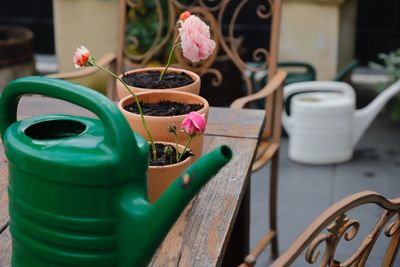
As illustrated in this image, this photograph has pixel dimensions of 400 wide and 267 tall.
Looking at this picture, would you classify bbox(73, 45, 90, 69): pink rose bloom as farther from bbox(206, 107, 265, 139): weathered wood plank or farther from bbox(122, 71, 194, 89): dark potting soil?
bbox(206, 107, 265, 139): weathered wood plank

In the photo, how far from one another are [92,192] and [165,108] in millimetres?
559

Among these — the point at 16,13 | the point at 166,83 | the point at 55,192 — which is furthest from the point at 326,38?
the point at 55,192

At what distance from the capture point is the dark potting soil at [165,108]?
56.7 inches

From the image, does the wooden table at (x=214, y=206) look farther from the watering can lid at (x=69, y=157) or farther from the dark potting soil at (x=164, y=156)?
the watering can lid at (x=69, y=157)

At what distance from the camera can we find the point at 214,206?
138 centimetres

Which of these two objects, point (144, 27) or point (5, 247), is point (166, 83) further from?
point (144, 27)

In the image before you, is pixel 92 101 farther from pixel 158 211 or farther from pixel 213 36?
pixel 213 36

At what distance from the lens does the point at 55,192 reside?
94 cm

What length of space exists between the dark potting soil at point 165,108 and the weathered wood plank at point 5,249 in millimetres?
342

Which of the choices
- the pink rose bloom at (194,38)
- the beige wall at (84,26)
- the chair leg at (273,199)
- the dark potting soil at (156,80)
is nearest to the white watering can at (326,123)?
the chair leg at (273,199)

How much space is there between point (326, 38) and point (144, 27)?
3.55 feet

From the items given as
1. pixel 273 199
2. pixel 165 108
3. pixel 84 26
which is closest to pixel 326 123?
pixel 273 199

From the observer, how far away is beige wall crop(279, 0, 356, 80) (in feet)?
14.3

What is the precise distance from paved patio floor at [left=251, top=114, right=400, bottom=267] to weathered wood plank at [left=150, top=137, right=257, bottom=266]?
4.74 feet
